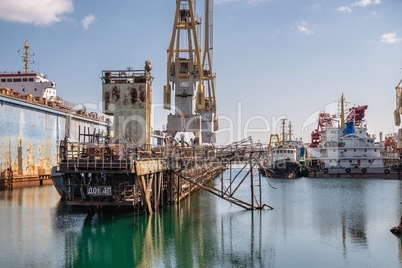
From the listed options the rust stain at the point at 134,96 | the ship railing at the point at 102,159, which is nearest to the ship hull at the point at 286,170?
the rust stain at the point at 134,96

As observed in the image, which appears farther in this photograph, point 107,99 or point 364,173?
point 364,173

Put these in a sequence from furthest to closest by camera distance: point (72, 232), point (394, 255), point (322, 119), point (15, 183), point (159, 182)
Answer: point (322, 119), point (15, 183), point (159, 182), point (72, 232), point (394, 255)

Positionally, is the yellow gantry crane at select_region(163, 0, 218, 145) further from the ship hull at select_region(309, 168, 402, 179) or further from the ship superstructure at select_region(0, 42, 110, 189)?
the ship hull at select_region(309, 168, 402, 179)

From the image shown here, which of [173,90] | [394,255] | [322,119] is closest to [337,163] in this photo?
[322,119]

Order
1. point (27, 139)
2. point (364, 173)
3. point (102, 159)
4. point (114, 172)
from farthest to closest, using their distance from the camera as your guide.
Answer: point (364, 173), point (27, 139), point (102, 159), point (114, 172)

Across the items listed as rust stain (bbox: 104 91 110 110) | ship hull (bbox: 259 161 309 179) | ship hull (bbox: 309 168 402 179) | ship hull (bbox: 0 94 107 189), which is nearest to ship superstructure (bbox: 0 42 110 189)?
ship hull (bbox: 0 94 107 189)

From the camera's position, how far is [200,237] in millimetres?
20828

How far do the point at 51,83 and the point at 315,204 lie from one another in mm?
45187

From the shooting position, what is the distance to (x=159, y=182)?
27484mm

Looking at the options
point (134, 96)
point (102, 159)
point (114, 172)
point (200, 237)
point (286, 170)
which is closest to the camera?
point (200, 237)

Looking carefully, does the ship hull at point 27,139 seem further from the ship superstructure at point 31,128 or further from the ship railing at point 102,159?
the ship railing at point 102,159

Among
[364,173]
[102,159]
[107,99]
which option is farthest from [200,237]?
[364,173]

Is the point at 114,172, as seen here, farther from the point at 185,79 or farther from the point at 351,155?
the point at 351,155

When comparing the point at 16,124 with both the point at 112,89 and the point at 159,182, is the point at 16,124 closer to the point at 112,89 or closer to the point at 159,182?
the point at 112,89
